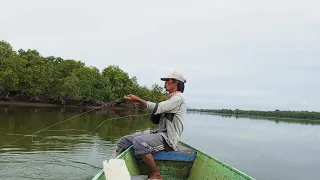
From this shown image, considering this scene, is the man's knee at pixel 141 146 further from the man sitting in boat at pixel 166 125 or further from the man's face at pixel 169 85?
the man's face at pixel 169 85

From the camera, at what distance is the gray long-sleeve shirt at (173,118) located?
200 inches

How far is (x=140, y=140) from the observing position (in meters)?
5.25

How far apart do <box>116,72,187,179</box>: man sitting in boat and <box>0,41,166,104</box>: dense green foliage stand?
39.4 meters

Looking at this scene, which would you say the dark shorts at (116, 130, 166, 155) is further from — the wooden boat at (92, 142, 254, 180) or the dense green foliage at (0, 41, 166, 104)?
the dense green foliage at (0, 41, 166, 104)

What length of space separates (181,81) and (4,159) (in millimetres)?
5702

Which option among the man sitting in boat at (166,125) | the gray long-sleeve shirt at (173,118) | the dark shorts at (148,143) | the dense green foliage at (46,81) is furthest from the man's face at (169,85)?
the dense green foliage at (46,81)

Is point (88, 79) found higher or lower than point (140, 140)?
higher

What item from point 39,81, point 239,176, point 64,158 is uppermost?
point 39,81

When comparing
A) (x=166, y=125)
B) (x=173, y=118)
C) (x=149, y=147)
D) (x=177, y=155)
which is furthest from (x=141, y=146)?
(x=177, y=155)

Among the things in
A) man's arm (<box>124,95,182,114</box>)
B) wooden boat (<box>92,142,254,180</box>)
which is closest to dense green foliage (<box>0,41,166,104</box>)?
wooden boat (<box>92,142,254,180</box>)

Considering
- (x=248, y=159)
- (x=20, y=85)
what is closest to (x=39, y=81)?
(x=20, y=85)

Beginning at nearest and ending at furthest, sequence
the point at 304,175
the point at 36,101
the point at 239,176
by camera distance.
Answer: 1. the point at 239,176
2. the point at 304,175
3. the point at 36,101

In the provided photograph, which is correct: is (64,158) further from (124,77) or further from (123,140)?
(124,77)

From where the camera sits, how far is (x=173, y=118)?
17.5 feet
